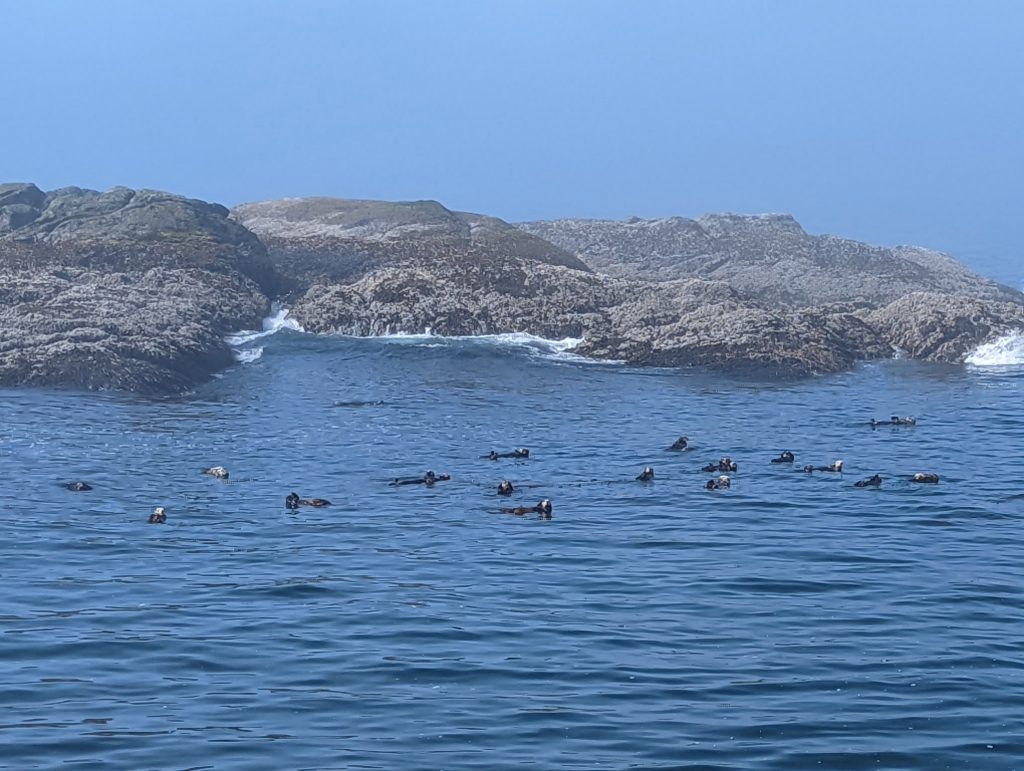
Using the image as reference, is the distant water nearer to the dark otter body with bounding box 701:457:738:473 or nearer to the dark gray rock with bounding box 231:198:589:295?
the dark otter body with bounding box 701:457:738:473

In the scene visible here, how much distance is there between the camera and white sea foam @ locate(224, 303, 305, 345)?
6184 centimetres

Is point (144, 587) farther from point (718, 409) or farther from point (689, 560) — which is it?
point (718, 409)

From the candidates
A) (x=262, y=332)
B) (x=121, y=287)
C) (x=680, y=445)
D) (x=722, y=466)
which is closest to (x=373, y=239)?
(x=262, y=332)

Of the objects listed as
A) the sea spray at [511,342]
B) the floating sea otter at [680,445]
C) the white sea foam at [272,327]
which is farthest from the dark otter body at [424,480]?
the white sea foam at [272,327]

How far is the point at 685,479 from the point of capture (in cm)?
3716

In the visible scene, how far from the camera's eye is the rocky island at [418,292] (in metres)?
55.1

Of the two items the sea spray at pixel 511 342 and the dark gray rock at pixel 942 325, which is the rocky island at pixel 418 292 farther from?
the sea spray at pixel 511 342

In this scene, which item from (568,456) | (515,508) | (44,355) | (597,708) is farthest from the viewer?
(44,355)

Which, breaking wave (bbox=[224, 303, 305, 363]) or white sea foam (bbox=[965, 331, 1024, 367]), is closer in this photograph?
white sea foam (bbox=[965, 331, 1024, 367])

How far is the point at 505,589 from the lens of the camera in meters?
26.8

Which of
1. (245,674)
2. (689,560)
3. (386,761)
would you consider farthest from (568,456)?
(386,761)

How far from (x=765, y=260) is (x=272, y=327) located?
34.4 metres

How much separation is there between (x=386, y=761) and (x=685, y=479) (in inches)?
787

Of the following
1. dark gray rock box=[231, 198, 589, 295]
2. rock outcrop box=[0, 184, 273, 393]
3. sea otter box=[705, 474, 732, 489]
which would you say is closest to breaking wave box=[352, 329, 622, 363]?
rock outcrop box=[0, 184, 273, 393]
